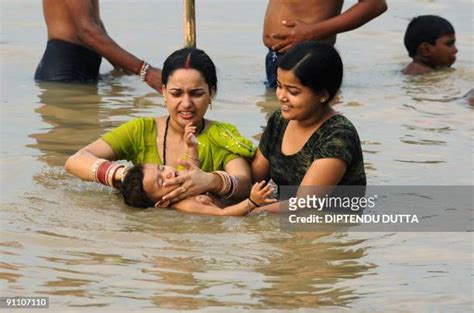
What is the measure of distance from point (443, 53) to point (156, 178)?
5353 mm

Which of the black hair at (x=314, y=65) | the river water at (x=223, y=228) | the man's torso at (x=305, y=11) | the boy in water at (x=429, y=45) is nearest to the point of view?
the river water at (x=223, y=228)

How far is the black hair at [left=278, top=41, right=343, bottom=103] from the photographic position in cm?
591

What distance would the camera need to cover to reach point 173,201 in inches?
243

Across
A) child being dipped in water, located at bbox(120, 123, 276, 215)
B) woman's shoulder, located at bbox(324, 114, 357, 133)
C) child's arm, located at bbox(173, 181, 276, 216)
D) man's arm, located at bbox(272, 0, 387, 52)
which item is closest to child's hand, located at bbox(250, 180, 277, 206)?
child's arm, located at bbox(173, 181, 276, 216)

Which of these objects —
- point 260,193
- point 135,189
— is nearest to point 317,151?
point 260,193

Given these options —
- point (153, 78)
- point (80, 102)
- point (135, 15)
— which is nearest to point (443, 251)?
point (153, 78)

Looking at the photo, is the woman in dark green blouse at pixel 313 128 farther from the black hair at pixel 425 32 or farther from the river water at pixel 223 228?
the black hair at pixel 425 32

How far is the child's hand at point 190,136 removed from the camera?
20.1 feet

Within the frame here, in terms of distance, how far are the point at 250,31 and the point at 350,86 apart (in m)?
2.59

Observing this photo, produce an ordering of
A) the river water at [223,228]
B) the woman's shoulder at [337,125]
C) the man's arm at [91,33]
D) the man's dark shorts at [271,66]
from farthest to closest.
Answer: the man's dark shorts at [271,66], the man's arm at [91,33], the woman's shoulder at [337,125], the river water at [223,228]

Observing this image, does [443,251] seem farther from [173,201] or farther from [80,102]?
[80,102]

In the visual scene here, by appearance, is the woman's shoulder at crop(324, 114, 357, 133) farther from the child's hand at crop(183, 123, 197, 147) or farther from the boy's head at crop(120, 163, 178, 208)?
the boy's head at crop(120, 163, 178, 208)

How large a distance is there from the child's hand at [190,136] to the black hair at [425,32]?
5.06 metres

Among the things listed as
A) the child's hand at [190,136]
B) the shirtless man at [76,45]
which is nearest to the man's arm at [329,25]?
the shirtless man at [76,45]
